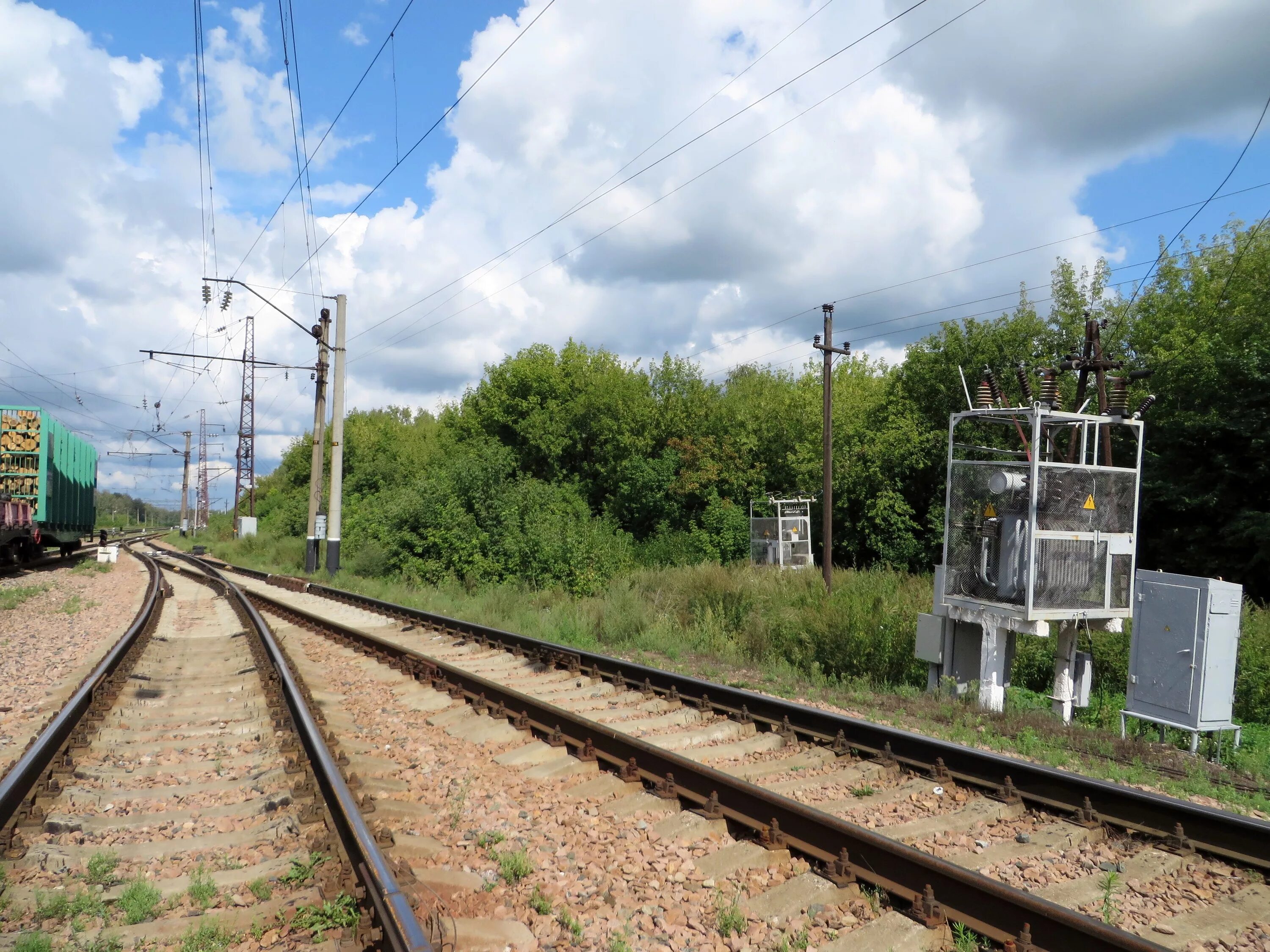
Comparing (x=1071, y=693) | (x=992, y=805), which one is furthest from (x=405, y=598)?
(x=992, y=805)

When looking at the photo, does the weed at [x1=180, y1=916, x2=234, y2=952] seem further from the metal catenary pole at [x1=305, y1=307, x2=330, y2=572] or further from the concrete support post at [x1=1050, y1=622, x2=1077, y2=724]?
the metal catenary pole at [x1=305, y1=307, x2=330, y2=572]

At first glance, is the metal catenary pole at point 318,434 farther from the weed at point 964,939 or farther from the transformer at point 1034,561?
the weed at point 964,939

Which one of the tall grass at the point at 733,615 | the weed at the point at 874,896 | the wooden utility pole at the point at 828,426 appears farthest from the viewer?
the wooden utility pole at the point at 828,426

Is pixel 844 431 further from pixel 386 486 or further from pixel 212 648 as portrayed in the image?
pixel 386 486

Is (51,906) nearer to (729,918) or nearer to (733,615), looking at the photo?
(729,918)

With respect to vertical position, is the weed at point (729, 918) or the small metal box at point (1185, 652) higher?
the small metal box at point (1185, 652)

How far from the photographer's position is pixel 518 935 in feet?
12.5

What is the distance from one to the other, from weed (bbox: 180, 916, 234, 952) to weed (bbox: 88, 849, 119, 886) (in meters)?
0.83

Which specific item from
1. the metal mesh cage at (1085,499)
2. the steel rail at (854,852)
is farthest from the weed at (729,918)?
the metal mesh cage at (1085,499)

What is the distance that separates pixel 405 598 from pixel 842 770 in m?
15.0

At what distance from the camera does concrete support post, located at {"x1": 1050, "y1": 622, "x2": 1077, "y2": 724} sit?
8852 mm

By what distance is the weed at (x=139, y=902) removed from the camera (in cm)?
389

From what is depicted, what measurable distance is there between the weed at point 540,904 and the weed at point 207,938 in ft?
4.24

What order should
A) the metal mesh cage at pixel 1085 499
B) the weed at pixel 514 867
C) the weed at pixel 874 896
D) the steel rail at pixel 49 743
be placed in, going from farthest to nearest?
1. the metal mesh cage at pixel 1085 499
2. the steel rail at pixel 49 743
3. the weed at pixel 514 867
4. the weed at pixel 874 896
